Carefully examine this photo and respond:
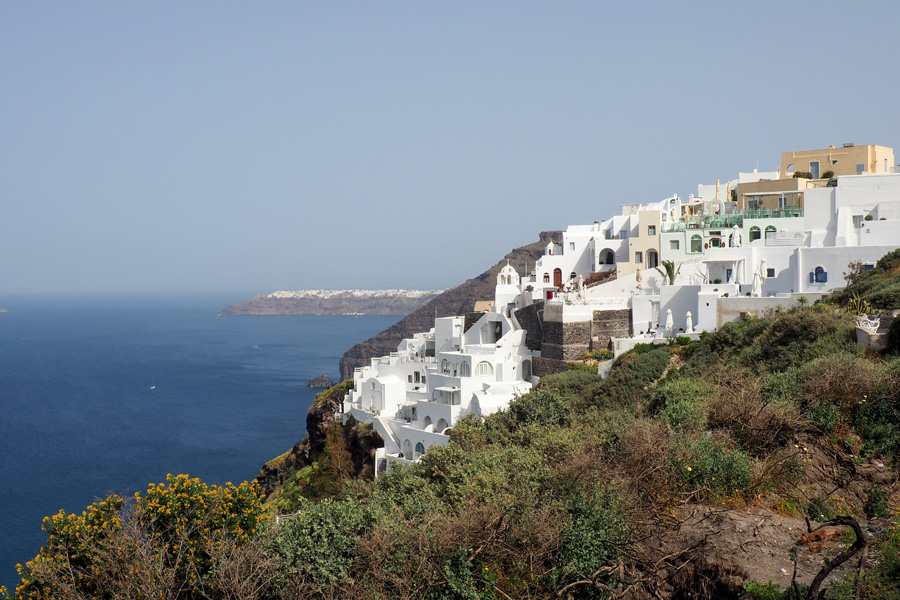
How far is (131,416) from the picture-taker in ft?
258

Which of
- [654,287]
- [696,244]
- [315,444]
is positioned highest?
[696,244]

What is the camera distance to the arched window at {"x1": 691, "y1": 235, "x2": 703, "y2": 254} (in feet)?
127

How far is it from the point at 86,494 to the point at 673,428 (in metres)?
44.8

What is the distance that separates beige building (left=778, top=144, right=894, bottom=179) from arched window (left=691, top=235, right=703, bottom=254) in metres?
8.30

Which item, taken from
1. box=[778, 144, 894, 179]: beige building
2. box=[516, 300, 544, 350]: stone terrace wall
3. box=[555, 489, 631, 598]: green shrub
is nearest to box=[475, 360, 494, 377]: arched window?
box=[516, 300, 544, 350]: stone terrace wall

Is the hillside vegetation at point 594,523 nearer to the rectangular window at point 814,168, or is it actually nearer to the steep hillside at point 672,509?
the steep hillside at point 672,509

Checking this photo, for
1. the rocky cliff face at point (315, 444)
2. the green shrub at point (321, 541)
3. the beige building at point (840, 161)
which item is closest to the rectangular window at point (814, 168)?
the beige building at point (840, 161)

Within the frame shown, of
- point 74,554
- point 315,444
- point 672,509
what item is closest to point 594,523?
point 672,509

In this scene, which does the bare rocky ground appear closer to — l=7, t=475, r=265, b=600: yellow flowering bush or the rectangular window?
l=7, t=475, r=265, b=600: yellow flowering bush

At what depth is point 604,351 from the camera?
33.0 metres

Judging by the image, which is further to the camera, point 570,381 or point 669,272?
point 669,272

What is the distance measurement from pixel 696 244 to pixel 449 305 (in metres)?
91.2

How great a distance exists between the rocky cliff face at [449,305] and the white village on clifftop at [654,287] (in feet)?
205

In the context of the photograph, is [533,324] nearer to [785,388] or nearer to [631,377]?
[631,377]
